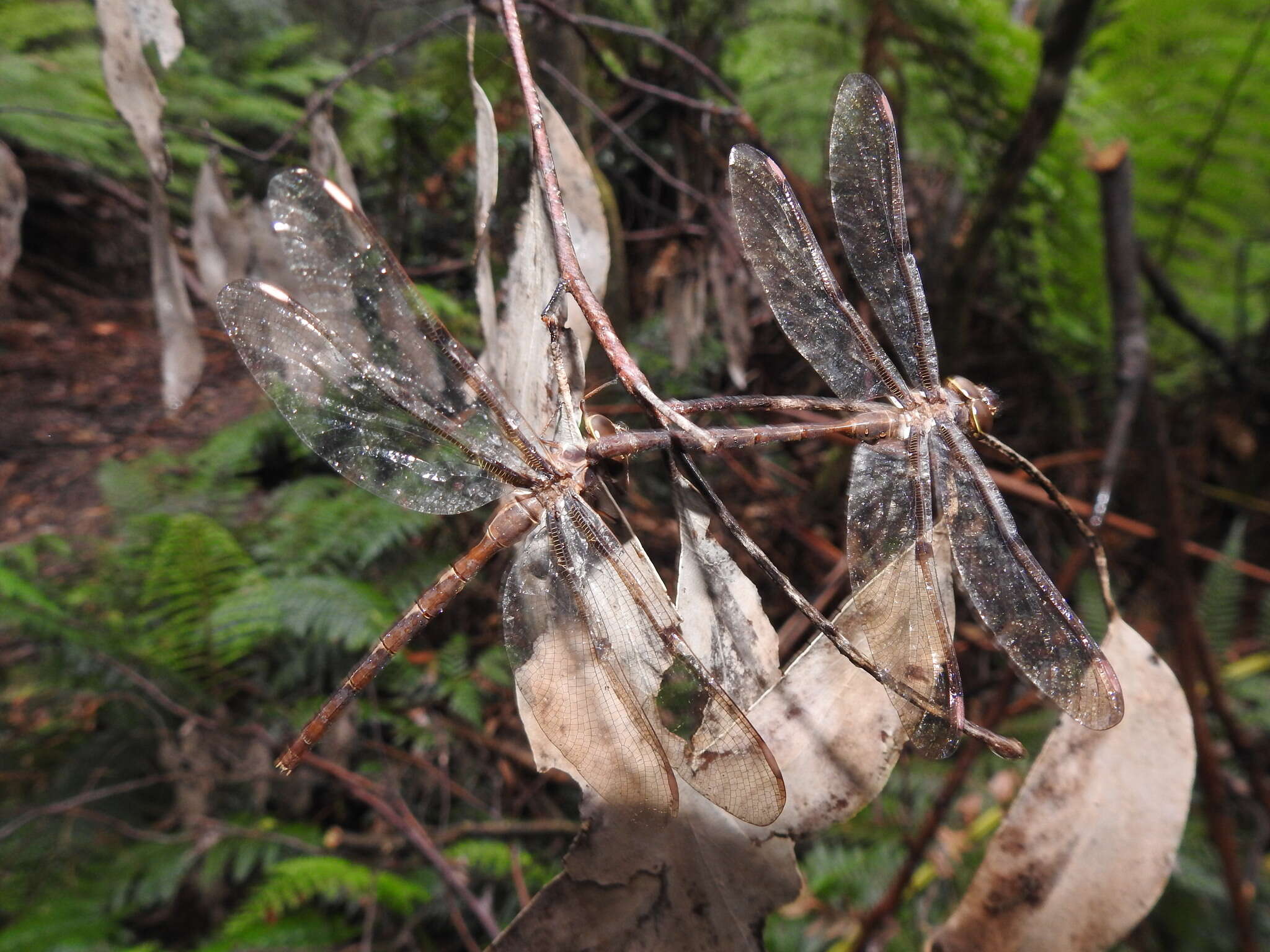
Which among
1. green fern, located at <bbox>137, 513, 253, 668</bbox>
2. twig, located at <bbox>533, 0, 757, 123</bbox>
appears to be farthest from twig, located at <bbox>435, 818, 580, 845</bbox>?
twig, located at <bbox>533, 0, 757, 123</bbox>

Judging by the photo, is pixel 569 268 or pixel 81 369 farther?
pixel 81 369

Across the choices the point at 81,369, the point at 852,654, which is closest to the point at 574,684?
the point at 852,654

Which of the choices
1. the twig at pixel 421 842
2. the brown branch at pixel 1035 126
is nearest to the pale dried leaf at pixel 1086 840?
the twig at pixel 421 842

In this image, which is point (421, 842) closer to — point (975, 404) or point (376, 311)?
point (376, 311)

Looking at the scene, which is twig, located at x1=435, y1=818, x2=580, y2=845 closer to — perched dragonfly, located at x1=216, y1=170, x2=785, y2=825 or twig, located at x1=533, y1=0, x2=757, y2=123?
perched dragonfly, located at x1=216, y1=170, x2=785, y2=825

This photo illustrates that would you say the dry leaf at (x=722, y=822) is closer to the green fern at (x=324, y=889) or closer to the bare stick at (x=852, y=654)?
the bare stick at (x=852, y=654)

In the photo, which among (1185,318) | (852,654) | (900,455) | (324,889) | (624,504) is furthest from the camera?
(1185,318)

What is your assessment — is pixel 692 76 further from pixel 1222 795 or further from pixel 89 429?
pixel 89 429
